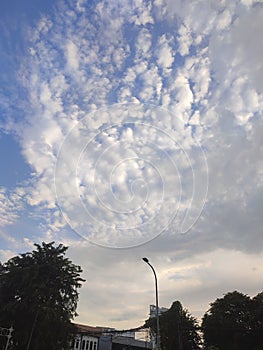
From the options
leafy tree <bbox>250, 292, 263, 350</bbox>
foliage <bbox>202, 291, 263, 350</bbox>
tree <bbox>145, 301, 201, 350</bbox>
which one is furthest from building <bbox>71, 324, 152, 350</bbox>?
leafy tree <bbox>250, 292, 263, 350</bbox>

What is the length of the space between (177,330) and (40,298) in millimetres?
32690

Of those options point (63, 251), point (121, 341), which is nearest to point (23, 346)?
point (63, 251)

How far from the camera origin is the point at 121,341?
284ft

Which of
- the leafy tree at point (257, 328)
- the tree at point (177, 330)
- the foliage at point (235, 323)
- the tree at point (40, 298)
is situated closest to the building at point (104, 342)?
the tree at point (177, 330)

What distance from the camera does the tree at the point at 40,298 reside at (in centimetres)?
3797

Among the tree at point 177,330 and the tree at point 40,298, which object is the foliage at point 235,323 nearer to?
the tree at point 177,330

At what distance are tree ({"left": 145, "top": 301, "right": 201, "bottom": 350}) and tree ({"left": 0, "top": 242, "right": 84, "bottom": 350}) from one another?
82.7 ft

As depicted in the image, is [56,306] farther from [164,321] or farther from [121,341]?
[121,341]

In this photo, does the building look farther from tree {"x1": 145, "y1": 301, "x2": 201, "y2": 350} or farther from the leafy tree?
the leafy tree

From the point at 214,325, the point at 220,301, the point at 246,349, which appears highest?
the point at 220,301

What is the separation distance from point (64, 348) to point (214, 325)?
27258 millimetres

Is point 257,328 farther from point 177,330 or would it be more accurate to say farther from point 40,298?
point 40,298

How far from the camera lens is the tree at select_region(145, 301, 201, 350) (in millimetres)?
59259

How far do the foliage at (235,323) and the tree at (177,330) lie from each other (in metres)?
5.16
